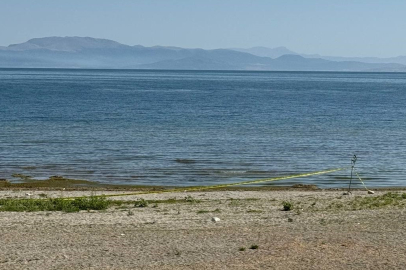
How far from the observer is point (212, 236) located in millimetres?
16766

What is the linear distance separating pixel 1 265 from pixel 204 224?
6238 mm

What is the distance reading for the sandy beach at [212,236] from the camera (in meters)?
14.1

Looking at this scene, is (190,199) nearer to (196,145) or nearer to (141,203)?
(141,203)

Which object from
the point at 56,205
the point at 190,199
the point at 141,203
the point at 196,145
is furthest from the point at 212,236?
the point at 196,145

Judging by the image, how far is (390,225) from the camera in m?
18.2

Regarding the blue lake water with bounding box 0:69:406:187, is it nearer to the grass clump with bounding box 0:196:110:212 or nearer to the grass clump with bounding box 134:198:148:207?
the grass clump with bounding box 134:198:148:207

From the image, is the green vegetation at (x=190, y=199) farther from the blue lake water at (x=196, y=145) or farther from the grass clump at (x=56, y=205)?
the blue lake water at (x=196, y=145)

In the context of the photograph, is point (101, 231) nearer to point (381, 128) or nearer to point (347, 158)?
point (347, 158)

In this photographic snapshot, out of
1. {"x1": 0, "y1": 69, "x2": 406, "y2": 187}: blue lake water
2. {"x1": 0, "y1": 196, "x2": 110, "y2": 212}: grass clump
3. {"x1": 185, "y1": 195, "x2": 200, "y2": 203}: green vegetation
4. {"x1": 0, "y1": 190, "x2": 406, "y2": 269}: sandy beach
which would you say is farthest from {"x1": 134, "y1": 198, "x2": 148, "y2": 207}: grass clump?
{"x1": 0, "y1": 69, "x2": 406, "y2": 187}: blue lake water

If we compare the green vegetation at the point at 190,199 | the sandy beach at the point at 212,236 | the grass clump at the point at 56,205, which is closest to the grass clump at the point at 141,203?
the sandy beach at the point at 212,236

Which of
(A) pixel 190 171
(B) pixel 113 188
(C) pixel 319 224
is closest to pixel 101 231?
(C) pixel 319 224

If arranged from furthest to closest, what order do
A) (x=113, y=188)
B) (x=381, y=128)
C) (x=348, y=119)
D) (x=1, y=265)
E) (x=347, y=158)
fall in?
1. (x=348, y=119)
2. (x=381, y=128)
3. (x=347, y=158)
4. (x=113, y=188)
5. (x=1, y=265)

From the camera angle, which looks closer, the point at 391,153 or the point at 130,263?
the point at 130,263

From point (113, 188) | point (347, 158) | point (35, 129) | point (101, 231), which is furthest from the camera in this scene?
point (35, 129)
